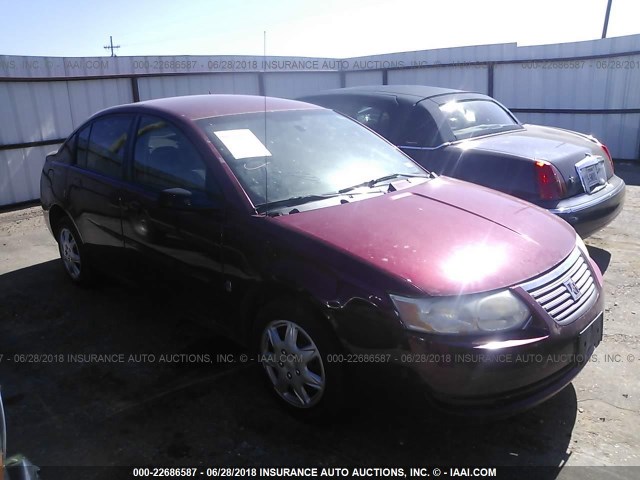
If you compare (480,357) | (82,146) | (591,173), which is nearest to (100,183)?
(82,146)

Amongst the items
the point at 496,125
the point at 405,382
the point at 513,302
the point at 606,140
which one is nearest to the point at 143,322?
the point at 405,382

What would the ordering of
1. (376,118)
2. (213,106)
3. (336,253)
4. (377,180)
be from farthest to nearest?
(376,118)
(213,106)
(377,180)
(336,253)

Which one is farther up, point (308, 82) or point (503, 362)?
point (308, 82)

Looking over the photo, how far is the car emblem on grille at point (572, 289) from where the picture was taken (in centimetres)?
268

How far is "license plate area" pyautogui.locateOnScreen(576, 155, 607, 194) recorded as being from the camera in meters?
4.89

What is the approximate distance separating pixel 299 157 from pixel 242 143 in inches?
14.2

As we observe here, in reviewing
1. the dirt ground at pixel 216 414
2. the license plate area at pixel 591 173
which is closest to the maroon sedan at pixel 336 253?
the dirt ground at pixel 216 414

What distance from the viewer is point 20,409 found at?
318 cm

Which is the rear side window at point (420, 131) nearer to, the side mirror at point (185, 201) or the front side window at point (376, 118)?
the front side window at point (376, 118)

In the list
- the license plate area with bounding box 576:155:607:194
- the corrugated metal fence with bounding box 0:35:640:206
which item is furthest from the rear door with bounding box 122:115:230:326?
the corrugated metal fence with bounding box 0:35:640:206

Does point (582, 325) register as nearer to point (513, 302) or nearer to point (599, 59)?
point (513, 302)

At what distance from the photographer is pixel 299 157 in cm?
343

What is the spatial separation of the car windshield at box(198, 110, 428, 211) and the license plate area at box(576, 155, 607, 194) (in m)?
1.85

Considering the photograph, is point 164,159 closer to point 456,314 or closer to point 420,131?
point 456,314
